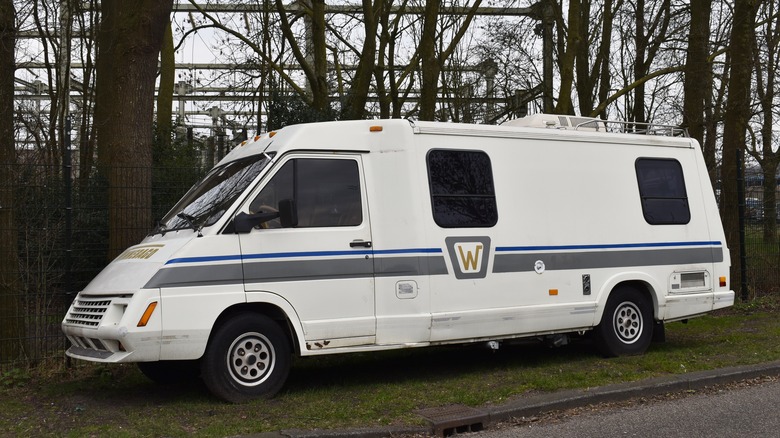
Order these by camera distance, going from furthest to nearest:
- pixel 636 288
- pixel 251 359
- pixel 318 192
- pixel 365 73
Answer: pixel 365 73, pixel 636 288, pixel 318 192, pixel 251 359

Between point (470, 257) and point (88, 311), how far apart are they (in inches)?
146

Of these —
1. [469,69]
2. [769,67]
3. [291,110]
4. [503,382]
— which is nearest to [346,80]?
[469,69]

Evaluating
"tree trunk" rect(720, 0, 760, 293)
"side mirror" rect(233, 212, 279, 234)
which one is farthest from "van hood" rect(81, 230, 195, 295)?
"tree trunk" rect(720, 0, 760, 293)

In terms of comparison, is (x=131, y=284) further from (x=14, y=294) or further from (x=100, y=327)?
(x=14, y=294)

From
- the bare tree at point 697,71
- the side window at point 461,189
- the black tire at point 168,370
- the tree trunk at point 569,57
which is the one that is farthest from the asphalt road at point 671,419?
the tree trunk at point 569,57

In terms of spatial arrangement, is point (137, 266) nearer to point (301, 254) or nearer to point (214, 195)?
point (214, 195)

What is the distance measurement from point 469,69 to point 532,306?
46.1ft

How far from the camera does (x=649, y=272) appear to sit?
984 cm

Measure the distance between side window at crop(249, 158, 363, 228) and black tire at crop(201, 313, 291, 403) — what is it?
37.5 inches

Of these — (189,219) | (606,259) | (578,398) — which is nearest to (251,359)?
(189,219)

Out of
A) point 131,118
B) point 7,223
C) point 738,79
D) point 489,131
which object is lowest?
point 7,223

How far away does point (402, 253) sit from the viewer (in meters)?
8.28

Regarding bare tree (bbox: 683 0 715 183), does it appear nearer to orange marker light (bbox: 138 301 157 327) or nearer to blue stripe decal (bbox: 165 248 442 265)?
blue stripe decal (bbox: 165 248 442 265)

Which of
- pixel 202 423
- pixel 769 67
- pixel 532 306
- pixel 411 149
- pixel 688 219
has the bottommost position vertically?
pixel 202 423
